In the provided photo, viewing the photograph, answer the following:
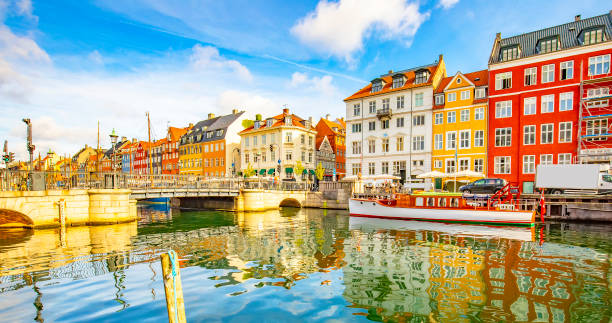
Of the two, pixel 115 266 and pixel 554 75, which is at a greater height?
pixel 554 75

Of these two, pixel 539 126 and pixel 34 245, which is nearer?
pixel 34 245

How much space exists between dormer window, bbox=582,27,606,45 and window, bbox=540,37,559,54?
A: 2373mm

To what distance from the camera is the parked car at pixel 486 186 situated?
30.4m

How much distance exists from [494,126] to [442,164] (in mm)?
7595

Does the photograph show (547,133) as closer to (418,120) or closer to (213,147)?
(418,120)

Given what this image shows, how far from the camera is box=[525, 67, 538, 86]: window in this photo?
36250 mm

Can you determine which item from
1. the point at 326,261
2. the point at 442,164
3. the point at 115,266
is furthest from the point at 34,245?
the point at 442,164

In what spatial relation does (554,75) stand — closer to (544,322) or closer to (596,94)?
(596,94)

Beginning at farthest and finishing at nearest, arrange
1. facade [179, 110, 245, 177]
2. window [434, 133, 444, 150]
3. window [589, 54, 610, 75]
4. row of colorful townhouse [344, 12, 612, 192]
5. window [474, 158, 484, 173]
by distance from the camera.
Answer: facade [179, 110, 245, 177]
window [434, 133, 444, 150]
window [474, 158, 484, 173]
row of colorful townhouse [344, 12, 612, 192]
window [589, 54, 610, 75]

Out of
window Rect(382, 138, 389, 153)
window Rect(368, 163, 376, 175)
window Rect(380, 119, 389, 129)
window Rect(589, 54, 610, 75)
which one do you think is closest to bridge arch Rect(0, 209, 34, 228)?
window Rect(368, 163, 376, 175)

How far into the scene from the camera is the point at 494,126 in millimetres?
38344

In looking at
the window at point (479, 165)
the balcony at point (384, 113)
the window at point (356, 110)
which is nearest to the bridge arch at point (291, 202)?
the window at point (356, 110)

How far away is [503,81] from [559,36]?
7.17m

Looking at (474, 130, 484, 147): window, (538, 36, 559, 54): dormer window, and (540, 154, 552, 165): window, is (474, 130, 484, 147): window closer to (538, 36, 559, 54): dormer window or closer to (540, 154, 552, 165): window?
(540, 154, 552, 165): window
